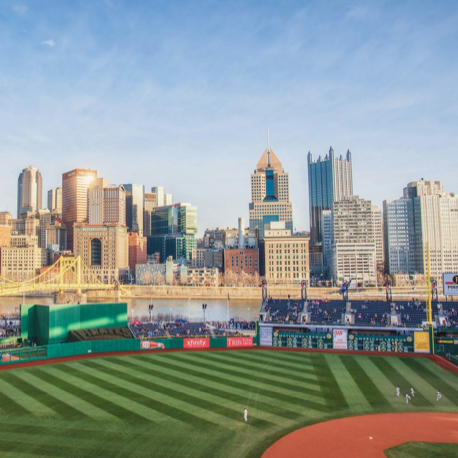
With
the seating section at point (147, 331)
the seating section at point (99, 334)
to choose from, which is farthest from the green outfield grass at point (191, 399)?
the seating section at point (147, 331)

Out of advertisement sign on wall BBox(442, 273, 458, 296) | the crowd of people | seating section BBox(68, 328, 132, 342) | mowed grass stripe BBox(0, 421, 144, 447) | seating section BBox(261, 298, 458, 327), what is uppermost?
advertisement sign on wall BBox(442, 273, 458, 296)

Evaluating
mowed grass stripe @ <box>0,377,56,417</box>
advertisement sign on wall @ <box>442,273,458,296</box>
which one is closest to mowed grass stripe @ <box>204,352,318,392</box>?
mowed grass stripe @ <box>0,377,56,417</box>

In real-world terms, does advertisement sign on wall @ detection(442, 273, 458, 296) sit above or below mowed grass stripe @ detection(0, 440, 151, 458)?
above

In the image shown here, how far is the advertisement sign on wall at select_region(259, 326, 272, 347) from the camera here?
184 ft

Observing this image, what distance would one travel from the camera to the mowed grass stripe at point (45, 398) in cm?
2948

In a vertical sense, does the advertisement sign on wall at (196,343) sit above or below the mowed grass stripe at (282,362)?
above

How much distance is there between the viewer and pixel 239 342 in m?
55.2

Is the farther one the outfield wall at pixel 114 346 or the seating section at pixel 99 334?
the seating section at pixel 99 334

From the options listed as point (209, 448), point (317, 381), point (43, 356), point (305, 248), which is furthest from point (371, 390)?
point (305, 248)

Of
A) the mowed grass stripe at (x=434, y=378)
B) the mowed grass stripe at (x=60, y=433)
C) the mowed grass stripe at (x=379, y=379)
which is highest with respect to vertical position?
the mowed grass stripe at (x=60, y=433)

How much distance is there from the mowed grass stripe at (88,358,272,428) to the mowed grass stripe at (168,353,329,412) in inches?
168

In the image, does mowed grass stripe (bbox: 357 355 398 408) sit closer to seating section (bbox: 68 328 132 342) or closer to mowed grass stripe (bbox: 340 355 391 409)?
mowed grass stripe (bbox: 340 355 391 409)

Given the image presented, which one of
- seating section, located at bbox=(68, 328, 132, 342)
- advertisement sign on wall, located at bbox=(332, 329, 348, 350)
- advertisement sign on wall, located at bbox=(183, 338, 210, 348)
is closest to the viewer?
seating section, located at bbox=(68, 328, 132, 342)

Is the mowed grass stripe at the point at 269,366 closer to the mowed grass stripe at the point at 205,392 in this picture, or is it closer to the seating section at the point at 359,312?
the mowed grass stripe at the point at 205,392
